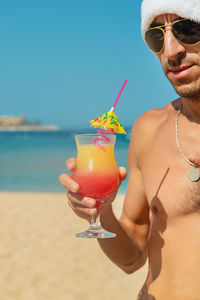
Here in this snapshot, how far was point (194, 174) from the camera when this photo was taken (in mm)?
1939

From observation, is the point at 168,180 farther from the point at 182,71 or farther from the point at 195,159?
the point at 182,71

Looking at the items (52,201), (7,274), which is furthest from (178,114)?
(52,201)

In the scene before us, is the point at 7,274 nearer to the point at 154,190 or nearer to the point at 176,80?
the point at 154,190

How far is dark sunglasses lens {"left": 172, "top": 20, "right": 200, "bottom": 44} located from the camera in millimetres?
1907

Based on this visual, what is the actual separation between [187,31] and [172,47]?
0.31 ft

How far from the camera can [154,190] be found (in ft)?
6.87

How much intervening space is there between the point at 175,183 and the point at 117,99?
0.48 meters

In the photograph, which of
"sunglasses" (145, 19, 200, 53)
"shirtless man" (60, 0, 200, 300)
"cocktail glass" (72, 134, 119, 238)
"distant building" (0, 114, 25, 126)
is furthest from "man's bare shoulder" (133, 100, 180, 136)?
"distant building" (0, 114, 25, 126)

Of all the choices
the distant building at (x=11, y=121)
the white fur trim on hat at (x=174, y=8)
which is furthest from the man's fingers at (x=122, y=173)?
the distant building at (x=11, y=121)

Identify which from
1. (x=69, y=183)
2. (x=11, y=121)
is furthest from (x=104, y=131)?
(x=11, y=121)

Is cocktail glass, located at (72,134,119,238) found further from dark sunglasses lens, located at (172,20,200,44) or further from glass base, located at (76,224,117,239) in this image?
dark sunglasses lens, located at (172,20,200,44)

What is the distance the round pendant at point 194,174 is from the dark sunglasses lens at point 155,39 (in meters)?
0.59

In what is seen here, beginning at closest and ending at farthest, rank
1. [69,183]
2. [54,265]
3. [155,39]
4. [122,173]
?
1. [69,183]
2. [122,173]
3. [155,39]
4. [54,265]

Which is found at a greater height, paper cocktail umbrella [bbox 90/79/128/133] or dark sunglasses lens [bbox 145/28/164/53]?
dark sunglasses lens [bbox 145/28/164/53]
